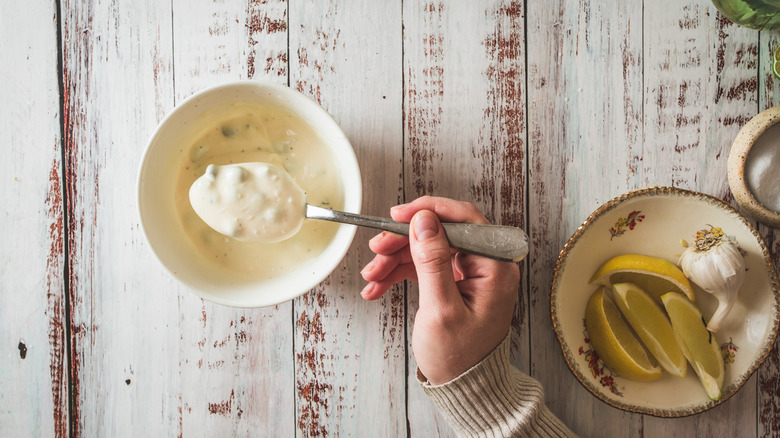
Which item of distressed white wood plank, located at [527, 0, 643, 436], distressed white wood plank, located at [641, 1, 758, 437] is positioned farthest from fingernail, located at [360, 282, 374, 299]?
distressed white wood plank, located at [641, 1, 758, 437]

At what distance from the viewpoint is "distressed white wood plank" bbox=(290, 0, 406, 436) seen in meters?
0.77

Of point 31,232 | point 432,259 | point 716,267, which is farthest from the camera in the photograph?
point 31,232

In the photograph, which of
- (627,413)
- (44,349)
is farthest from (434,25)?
(44,349)

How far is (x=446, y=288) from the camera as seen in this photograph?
608 mm

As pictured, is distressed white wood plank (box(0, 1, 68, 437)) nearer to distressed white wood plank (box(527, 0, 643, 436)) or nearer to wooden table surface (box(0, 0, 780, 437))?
wooden table surface (box(0, 0, 780, 437))

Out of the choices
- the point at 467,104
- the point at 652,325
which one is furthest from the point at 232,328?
the point at 652,325

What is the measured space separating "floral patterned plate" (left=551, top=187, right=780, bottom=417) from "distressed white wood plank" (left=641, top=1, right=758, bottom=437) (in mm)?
72

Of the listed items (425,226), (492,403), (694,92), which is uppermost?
(694,92)

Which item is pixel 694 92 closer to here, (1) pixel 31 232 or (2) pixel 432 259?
(2) pixel 432 259

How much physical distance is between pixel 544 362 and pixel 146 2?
34.0 inches

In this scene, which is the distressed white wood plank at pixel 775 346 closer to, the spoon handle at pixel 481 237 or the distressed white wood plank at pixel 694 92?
the distressed white wood plank at pixel 694 92

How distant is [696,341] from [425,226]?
0.46 metres

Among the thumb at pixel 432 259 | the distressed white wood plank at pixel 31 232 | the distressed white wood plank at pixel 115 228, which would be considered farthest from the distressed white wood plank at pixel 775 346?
the distressed white wood plank at pixel 31 232

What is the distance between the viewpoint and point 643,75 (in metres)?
0.78
